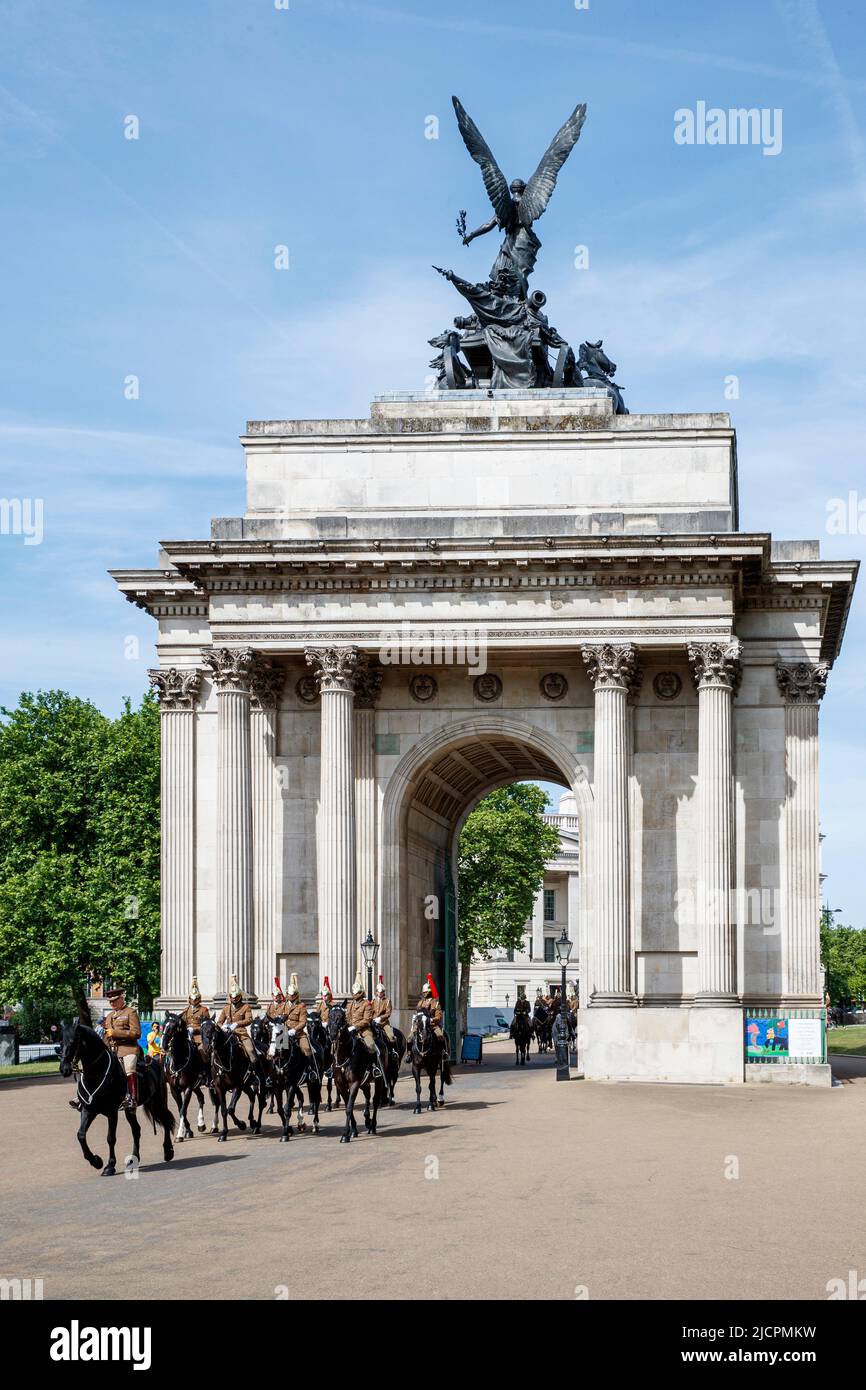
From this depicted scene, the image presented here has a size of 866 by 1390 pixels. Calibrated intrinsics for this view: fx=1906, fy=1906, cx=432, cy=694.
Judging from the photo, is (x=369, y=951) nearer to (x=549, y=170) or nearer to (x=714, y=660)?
(x=714, y=660)

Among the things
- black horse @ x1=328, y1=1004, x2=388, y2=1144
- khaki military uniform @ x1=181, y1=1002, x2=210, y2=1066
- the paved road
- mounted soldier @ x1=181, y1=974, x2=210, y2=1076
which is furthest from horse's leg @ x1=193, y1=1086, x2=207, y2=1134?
black horse @ x1=328, y1=1004, x2=388, y2=1144

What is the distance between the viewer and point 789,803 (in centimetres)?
4681

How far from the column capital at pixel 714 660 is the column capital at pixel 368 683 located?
764 centimetres

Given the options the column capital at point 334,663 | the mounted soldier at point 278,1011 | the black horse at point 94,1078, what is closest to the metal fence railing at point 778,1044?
the column capital at point 334,663

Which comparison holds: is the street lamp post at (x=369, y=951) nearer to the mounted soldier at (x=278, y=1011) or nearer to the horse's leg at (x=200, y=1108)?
the horse's leg at (x=200, y=1108)

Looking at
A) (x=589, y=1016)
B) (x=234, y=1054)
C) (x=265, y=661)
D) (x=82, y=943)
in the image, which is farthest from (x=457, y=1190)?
(x=82, y=943)

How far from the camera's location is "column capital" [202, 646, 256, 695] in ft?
148

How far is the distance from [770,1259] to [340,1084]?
49.3 ft

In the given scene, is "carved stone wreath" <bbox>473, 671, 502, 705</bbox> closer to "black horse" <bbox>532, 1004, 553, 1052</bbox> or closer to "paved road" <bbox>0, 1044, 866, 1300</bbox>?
"paved road" <bbox>0, 1044, 866, 1300</bbox>

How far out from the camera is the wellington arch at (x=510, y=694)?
44.3 metres

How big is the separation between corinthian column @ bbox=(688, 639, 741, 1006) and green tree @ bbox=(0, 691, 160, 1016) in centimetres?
2749

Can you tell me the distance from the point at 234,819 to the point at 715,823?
36.8ft

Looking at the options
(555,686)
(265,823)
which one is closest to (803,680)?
(555,686)
